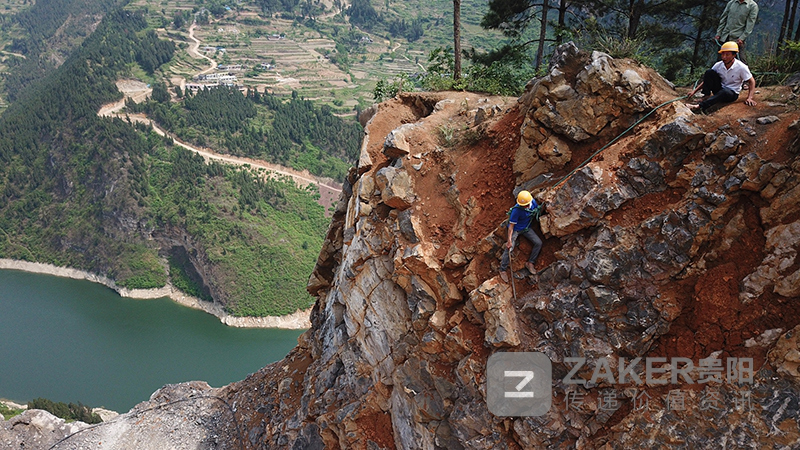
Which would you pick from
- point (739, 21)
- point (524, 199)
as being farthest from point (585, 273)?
point (739, 21)

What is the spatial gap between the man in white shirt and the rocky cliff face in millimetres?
174

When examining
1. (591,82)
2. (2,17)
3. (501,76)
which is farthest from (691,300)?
(2,17)

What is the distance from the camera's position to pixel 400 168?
32.6ft

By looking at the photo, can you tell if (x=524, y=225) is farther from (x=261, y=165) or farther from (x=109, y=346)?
(x=261, y=165)

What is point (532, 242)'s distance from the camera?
769 centimetres

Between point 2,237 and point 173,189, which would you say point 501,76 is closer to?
point 173,189

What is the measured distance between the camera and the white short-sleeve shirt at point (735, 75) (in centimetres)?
698

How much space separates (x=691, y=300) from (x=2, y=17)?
6197 inches

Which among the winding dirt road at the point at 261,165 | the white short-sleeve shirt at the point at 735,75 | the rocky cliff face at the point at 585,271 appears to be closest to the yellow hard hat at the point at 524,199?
the rocky cliff face at the point at 585,271

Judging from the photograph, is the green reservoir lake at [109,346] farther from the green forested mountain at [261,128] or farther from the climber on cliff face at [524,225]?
the climber on cliff face at [524,225]

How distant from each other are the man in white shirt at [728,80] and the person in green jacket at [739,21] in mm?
1274

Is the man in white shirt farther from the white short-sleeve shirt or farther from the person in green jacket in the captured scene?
the person in green jacket

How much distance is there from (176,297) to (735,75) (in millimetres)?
50808

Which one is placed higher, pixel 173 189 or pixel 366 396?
pixel 366 396
